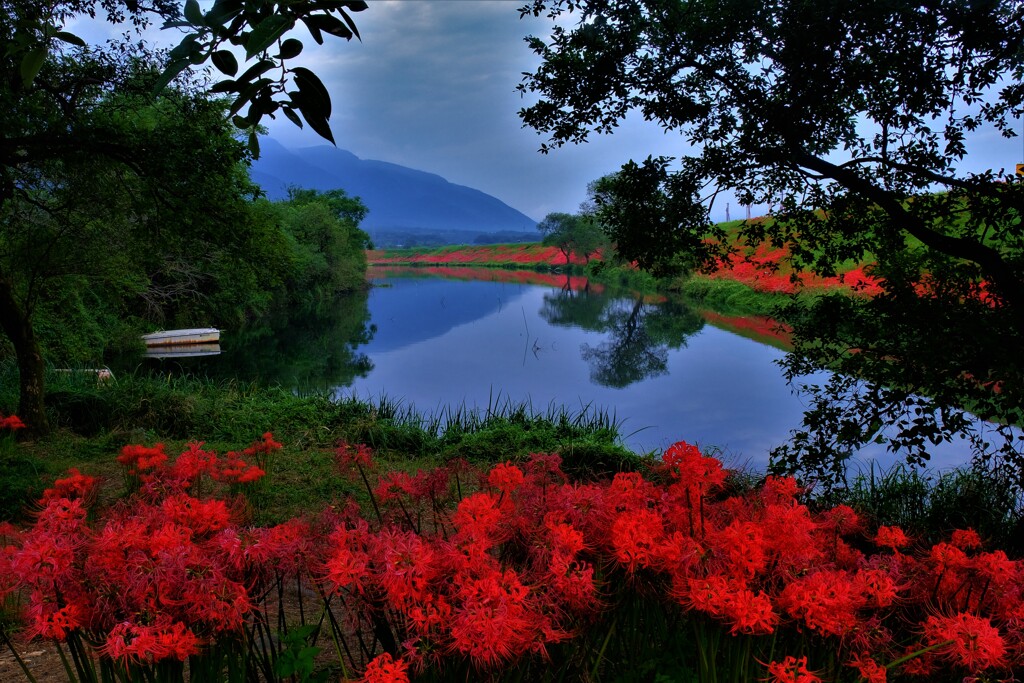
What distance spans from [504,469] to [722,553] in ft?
2.48

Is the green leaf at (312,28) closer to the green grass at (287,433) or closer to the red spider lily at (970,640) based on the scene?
the red spider lily at (970,640)

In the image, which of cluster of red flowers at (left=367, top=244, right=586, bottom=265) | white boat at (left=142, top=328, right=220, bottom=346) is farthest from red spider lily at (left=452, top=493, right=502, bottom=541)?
cluster of red flowers at (left=367, top=244, right=586, bottom=265)

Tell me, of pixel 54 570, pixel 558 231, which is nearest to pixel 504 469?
pixel 54 570

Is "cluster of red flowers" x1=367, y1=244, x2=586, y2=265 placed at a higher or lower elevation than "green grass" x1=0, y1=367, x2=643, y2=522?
higher

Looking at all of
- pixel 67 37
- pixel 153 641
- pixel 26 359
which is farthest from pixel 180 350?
pixel 153 641

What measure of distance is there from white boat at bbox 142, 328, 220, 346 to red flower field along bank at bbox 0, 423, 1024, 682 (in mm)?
22673

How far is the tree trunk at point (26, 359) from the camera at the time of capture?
24.1 feet

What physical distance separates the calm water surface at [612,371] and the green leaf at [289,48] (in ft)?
18.0

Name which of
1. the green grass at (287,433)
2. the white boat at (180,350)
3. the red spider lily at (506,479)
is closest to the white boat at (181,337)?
the white boat at (180,350)

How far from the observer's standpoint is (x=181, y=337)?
22734 millimetres

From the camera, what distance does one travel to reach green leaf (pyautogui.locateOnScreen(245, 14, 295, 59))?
106cm

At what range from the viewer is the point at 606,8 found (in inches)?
192

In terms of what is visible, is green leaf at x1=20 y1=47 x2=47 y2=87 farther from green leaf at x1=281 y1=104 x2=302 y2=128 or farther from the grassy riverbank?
the grassy riverbank

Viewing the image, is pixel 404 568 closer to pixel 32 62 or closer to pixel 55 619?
pixel 55 619
